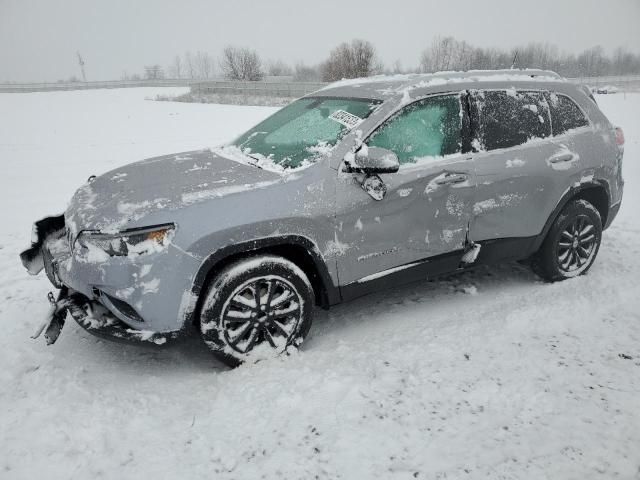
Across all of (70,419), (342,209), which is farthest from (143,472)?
(342,209)

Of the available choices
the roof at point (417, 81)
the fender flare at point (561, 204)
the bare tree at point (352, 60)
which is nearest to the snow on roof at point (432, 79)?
the roof at point (417, 81)

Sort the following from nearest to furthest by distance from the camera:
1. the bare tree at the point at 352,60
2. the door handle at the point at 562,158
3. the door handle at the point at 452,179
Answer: the door handle at the point at 452,179
the door handle at the point at 562,158
the bare tree at the point at 352,60

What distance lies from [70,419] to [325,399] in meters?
1.44

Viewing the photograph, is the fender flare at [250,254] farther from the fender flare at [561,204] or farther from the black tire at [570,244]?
the black tire at [570,244]

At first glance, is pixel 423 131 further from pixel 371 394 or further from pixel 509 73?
pixel 371 394

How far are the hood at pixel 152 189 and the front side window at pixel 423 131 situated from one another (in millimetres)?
854

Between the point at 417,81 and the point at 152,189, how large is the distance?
6.81 ft

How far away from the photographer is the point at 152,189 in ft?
10.2

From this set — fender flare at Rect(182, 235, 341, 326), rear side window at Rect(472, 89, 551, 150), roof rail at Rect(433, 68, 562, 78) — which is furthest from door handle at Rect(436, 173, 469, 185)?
fender flare at Rect(182, 235, 341, 326)

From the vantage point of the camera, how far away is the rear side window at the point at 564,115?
4172mm

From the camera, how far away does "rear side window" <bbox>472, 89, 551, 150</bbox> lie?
3789 millimetres

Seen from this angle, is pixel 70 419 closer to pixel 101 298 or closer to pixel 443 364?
pixel 101 298

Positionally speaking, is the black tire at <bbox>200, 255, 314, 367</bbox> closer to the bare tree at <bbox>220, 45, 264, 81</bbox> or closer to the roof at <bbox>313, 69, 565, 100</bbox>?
the roof at <bbox>313, 69, 565, 100</bbox>

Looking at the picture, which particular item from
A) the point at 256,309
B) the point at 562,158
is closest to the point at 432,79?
the point at 562,158
